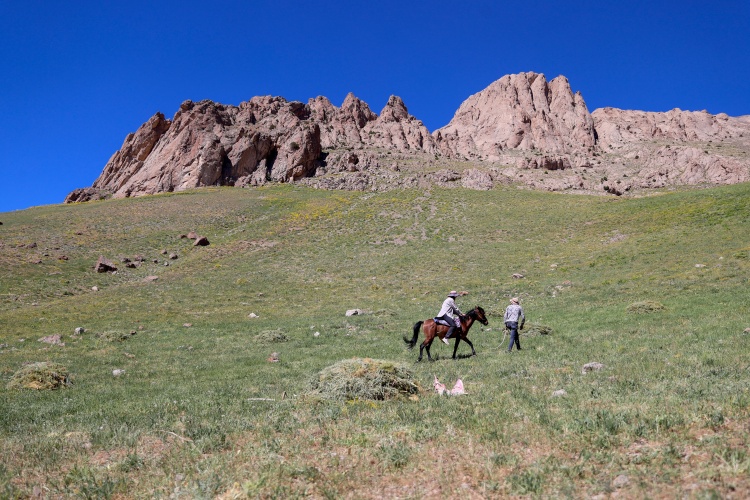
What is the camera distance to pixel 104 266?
42031 mm

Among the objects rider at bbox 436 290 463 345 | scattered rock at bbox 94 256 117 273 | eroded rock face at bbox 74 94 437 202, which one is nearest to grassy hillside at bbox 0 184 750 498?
rider at bbox 436 290 463 345

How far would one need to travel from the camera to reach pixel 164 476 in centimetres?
593

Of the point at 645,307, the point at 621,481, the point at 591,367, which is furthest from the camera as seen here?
the point at 645,307

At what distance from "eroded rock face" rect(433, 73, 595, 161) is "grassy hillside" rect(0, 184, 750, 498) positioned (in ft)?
264

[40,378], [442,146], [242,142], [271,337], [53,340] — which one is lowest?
[40,378]

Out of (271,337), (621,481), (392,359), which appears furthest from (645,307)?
(271,337)

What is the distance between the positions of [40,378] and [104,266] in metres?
33.6

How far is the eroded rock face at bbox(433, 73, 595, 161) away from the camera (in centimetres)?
12525

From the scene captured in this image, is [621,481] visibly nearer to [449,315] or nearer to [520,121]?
[449,315]

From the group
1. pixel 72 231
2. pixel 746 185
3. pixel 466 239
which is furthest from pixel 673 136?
pixel 72 231

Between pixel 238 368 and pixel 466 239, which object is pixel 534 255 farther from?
pixel 238 368

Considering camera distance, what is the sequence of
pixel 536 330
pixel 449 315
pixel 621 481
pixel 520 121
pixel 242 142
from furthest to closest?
pixel 520 121 < pixel 242 142 < pixel 536 330 < pixel 449 315 < pixel 621 481

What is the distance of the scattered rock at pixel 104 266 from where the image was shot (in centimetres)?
4172

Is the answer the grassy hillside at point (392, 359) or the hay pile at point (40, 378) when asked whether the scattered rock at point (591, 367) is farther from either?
the hay pile at point (40, 378)
